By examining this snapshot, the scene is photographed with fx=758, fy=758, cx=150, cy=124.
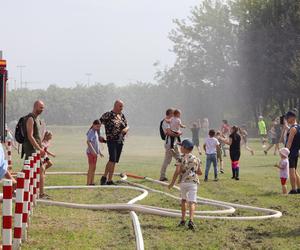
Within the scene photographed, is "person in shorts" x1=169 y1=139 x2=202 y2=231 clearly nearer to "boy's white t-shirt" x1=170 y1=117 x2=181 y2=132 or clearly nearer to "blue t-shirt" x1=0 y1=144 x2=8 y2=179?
"blue t-shirt" x1=0 y1=144 x2=8 y2=179

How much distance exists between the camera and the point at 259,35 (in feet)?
217

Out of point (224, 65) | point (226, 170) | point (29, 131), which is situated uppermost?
point (224, 65)

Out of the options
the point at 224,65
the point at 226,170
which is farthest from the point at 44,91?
the point at 226,170

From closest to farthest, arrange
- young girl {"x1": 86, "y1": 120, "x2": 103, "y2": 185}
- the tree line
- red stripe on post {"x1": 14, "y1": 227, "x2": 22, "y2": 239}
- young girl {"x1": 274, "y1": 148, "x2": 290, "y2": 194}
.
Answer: red stripe on post {"x1": 14, "y1": 227, "x2": 22, "y2": 239}
young girl {"x1": 274, "y1": 148, "x2": 290, "y2": 194}
young girl {"x1": 86, "y1": 120, "x2": 103, "y2": 185}
the tree line

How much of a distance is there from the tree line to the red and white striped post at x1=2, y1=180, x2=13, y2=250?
174 feet

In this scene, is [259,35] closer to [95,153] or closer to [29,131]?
[95,153]

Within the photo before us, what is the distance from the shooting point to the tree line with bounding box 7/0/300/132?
212ft

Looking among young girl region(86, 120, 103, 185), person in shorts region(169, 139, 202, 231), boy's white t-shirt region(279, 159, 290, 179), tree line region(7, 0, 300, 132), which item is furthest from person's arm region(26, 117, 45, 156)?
tree line region(7, 0, 300, 132)

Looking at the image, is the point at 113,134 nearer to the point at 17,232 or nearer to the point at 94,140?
the point at 94,140

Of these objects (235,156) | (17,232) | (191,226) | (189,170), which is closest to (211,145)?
(235,156)

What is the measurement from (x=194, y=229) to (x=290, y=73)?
176 feet

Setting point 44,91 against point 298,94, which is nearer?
point 298,94

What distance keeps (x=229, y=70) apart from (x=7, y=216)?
70.0 m

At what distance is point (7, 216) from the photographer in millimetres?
7008
